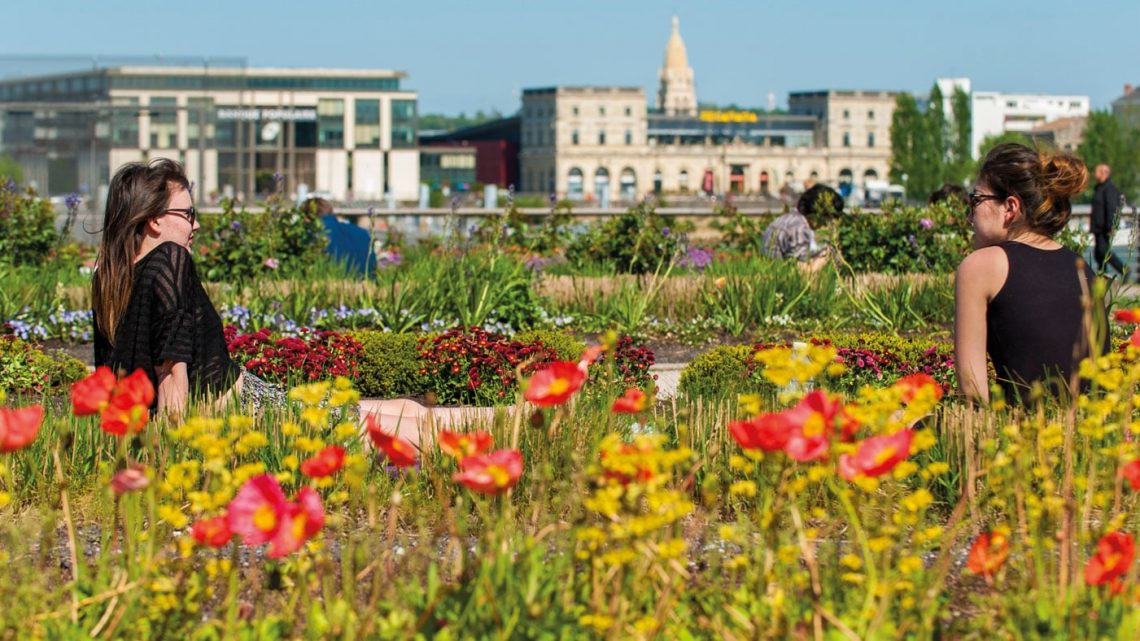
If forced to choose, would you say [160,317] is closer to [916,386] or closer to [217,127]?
[916,386]

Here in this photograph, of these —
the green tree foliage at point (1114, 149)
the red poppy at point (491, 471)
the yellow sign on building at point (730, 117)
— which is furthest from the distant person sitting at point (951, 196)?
the yellow sign on building at point (730, 117)

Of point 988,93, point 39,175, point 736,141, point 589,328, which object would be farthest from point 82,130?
point 988,93

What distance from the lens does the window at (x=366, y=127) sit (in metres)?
93.9

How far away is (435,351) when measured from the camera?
7219mm

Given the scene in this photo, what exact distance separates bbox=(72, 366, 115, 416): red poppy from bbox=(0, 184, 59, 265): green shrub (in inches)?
408

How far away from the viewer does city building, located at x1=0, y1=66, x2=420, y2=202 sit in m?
29.6

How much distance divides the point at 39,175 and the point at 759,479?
2902 centimetres

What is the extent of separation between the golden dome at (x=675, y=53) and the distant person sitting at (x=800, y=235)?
169248mm

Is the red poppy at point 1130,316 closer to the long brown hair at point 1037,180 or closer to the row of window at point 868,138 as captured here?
the long brown hair at point 1037,180

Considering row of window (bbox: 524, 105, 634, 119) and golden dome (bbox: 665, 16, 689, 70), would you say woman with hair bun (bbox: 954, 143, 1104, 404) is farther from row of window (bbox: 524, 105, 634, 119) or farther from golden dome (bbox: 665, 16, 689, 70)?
golden dome (bbox: 665, 16, 689, 70)

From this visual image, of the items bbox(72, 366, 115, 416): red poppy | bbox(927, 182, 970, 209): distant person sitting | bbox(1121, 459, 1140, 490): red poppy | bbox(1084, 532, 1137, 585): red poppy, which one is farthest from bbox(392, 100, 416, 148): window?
bbox(1084, 532, 1137, 585): red poppy

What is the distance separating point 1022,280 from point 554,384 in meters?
1.90

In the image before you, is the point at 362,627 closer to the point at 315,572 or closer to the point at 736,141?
the point at 315,572

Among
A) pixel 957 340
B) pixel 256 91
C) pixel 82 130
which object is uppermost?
pixel 256 91
